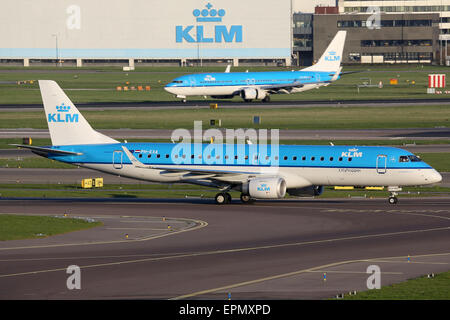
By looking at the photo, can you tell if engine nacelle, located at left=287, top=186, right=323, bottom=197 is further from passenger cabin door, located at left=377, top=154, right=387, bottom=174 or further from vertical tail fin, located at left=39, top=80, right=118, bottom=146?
vertical tail fin, located at left=39, top=80, right=118, bottom=146

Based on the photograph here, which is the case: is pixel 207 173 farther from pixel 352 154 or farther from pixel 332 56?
pixel 332 56

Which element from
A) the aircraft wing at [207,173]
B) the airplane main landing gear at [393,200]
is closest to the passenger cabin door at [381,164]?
the airplane main landing gear at [393,200]

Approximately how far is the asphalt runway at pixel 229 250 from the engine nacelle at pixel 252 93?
81333 mm

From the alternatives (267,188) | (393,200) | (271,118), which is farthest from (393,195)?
(271,118)

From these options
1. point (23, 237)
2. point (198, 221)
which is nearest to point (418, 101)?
point (198, 221)

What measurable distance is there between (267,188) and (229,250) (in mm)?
15664

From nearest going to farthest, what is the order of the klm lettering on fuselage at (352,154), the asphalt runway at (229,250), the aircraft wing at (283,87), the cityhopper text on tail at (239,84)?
the asphalt runway at (229,250) → the klm lettering on fuselage at (352,154) → the cityhopper text on tail at (239,84) → the aircraft wing at (283,87)

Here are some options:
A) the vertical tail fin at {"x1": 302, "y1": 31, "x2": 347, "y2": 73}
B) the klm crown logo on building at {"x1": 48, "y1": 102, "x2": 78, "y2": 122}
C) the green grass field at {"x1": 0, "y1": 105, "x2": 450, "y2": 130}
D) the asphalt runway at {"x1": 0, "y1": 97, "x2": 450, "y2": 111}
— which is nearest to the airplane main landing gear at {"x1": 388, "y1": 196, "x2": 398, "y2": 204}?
the klm crown logo on building at {"x1": 48, "y1": 102, "x2": 78, "y2": 122}

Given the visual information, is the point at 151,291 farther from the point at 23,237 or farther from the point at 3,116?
the point at 3,116

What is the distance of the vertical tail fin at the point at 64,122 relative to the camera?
6166 cm

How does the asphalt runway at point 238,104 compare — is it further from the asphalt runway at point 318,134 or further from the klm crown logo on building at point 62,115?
the klm crown logo on building at point 62,115

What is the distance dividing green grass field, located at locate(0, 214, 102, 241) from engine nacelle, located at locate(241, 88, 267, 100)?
91.5 meters

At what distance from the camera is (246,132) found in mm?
102062
